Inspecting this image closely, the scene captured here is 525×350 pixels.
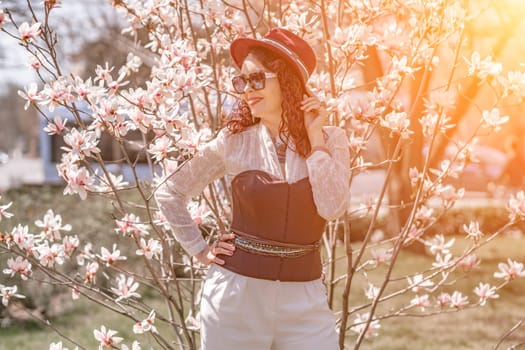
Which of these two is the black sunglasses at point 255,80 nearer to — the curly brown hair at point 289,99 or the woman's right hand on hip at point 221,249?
the curly brown hair at point 289,99

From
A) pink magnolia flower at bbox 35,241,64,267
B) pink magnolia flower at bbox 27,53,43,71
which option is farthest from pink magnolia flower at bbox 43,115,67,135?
pink magnolia flower at bbox 35,241,64,267

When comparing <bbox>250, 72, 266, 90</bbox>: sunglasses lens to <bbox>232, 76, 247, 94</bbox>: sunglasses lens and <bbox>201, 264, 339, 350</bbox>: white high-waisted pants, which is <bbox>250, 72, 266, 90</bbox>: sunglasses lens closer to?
<bbox>232, 76, 247, 94</bbox>: sunglasses lens

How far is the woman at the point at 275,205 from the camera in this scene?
2.40 m

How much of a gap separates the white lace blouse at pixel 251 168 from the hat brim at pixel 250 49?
22 centimetres

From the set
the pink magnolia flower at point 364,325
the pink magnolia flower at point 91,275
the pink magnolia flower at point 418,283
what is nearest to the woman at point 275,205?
the pink magnolia flower at point 91,275

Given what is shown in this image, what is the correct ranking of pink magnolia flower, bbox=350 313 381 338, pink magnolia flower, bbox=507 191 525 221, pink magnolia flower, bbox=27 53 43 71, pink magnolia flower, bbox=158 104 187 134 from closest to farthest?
pink magnolia flower, bbox=158 104 187 134
pink magnolia flower, bbox=27 53 43 71
pink magnolia flower, bbox=507 191 525 221
pink magnolia flower, bbox=350 313 381 338

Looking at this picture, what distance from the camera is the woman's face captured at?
254 centimetres

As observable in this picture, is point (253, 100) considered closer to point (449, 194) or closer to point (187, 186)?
point (187, 186)

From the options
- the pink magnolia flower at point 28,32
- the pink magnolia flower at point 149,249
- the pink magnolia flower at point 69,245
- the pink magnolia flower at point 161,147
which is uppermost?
the pink magnolia flower at point 28,32

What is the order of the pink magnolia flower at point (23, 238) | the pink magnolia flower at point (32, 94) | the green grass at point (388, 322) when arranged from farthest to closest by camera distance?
1. the green grass at point (388, 322)
2. the pink magnolia flower at point (23, 238)
3. the pink magnolia flower at point (32, 94)

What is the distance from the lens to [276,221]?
2.45m

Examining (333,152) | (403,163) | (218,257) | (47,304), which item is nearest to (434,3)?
(333,152)

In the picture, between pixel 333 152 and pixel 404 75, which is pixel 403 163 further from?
pixel 333 152

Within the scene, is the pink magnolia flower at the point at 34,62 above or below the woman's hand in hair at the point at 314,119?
above
